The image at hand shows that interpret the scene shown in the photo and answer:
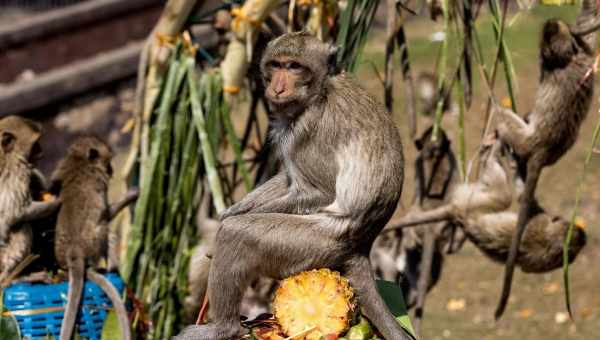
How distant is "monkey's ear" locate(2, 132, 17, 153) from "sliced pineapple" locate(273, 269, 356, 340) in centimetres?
209

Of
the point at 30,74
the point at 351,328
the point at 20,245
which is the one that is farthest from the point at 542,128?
the point at 30,74

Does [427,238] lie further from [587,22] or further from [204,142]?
[587,22]

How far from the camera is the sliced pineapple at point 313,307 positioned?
123 inches

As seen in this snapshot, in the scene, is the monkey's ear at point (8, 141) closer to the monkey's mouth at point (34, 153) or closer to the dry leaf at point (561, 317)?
the monkey's mouth at point (34, 153)

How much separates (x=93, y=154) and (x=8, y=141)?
0.44 m

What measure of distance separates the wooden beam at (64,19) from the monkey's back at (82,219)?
20.2 ft

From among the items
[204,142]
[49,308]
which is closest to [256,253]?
[49,308]

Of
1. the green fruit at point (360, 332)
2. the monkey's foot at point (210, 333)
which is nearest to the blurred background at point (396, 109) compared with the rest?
the monkey's foot at point (210, 333)

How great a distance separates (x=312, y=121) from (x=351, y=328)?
71 centimetres

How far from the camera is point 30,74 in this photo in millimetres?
10742

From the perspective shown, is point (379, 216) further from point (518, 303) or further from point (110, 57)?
point (110, 57)

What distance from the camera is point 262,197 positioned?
140 inches

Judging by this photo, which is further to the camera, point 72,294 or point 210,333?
point 72,294

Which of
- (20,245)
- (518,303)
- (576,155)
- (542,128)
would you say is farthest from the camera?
(576,155)
